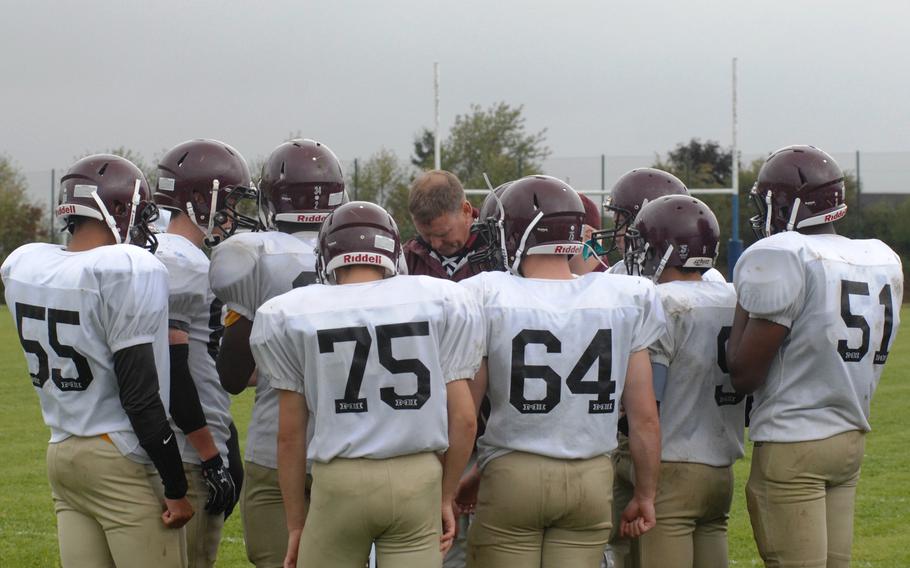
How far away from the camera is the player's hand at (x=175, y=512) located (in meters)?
3.60

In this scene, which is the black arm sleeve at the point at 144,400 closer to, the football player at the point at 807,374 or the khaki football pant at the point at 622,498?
the khaki football pant at the point at 622,498

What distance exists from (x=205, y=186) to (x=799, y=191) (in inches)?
84.7

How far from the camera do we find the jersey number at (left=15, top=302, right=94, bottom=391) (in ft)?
11.4

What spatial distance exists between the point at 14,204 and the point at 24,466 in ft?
77.2

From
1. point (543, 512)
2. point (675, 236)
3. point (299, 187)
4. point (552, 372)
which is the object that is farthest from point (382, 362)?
point (675, 236)

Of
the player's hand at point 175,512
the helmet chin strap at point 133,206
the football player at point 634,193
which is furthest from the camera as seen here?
the football player at point 634,193

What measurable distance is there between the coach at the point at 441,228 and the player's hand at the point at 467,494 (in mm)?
933

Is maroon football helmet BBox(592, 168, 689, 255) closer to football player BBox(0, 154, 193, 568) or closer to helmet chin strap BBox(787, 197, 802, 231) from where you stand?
helmet chin strap BBox(787, 197, 802, 231)

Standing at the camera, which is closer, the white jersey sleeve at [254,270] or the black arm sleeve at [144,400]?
the black arm sleeve at [144,400]

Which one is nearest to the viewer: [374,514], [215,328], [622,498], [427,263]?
[374,514]

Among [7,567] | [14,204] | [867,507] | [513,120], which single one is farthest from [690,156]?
[7,567]

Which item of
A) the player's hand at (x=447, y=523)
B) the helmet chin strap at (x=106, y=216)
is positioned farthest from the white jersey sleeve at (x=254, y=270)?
the player's hand at (x=447, y=523)

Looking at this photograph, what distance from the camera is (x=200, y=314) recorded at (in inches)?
159

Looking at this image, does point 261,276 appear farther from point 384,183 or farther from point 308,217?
point 384,183
